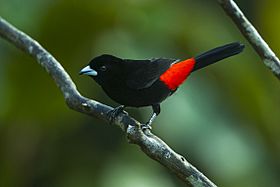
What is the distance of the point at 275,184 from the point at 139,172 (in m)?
1.50

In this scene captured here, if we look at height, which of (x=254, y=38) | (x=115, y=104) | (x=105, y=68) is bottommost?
(x=115, y=104)

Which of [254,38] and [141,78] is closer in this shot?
[254,38]

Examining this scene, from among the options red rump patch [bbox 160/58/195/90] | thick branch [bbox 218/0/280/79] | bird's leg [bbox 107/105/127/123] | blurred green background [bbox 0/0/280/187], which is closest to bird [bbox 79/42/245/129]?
red rump patch [bbox 160/58/195/90]

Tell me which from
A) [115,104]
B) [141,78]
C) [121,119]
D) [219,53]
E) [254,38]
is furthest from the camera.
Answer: [115,104]

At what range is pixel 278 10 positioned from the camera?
6109mm

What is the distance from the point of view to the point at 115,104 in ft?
19.8

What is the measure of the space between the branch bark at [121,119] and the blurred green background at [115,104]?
5.24 feet

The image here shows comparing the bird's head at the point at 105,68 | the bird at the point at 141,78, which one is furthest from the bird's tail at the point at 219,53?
the bird's head at the point at 105,68

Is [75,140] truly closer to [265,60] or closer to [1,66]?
[1,66]

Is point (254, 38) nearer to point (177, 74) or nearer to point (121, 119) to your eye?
point (121, 119)

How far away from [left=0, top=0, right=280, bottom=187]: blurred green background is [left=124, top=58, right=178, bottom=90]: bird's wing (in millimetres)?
1554

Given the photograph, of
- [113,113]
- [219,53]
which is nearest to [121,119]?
[113,113]

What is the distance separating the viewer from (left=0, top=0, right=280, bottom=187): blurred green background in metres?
5.78

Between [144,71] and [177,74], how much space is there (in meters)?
0.20
